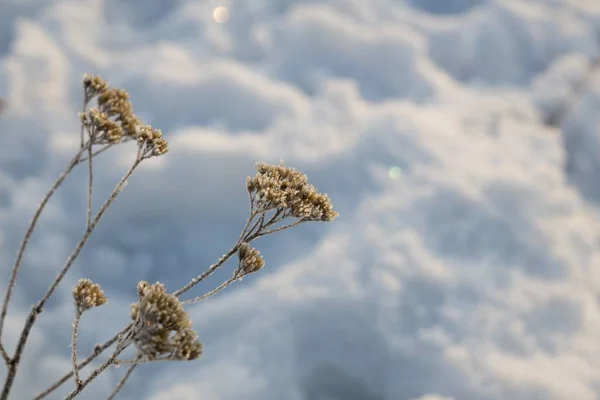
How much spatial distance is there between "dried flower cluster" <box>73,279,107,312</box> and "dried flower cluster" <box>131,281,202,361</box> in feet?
6.37

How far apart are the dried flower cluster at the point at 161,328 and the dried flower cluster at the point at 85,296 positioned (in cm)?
194

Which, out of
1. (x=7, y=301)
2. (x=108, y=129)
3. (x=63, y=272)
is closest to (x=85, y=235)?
(x=63, y=272)

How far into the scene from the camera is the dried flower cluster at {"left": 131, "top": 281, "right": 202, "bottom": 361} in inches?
319

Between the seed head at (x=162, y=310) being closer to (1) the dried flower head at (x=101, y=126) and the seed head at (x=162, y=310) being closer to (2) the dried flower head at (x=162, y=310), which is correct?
(2) the dried flower head at (x=162, y=310)

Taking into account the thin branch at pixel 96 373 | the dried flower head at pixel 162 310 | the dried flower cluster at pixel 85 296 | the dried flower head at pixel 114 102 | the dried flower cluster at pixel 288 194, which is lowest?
the thin branch at pixel 96 373

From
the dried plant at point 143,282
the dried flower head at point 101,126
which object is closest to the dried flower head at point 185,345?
the dried plant at point 143,282

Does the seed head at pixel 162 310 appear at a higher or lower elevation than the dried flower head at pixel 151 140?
lower

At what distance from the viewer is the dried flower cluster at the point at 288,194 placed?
36.7ft

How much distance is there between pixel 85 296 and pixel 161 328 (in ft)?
8.29

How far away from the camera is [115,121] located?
37.3ft

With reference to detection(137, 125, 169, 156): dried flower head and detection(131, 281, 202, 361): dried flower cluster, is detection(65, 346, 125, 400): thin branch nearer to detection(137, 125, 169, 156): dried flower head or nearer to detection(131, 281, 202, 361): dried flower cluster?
detection(131, 281, 202, 361): dried flower cluster

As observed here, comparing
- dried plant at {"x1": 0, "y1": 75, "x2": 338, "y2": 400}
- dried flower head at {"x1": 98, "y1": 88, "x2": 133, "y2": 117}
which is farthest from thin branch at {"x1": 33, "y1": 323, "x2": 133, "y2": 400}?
dried flower head at {"x1": 98, "y1": 88, "x2": 133, "y2": 117}

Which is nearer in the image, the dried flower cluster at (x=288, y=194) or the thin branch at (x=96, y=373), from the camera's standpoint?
the thin branch at (x=96, y=373)

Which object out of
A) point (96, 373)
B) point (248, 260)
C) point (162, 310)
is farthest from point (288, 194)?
point (96, 373)
